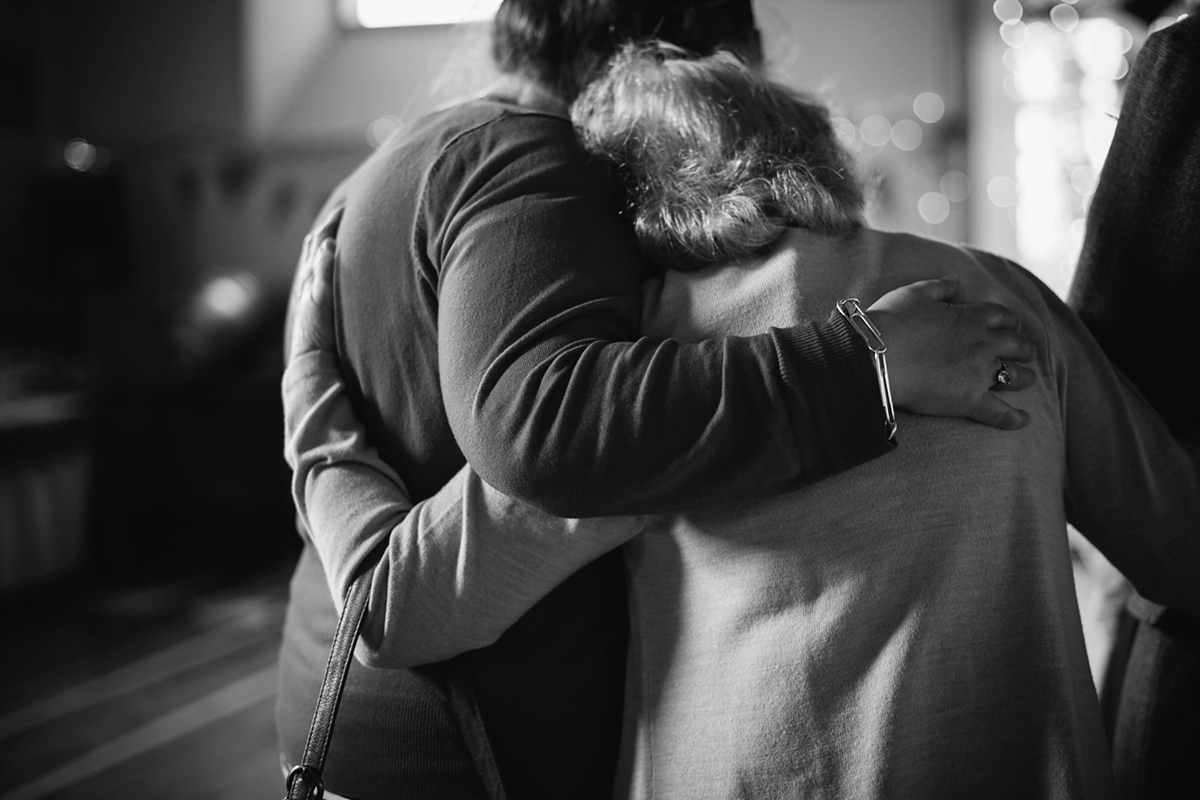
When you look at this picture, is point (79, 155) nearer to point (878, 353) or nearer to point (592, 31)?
point (592, 31)

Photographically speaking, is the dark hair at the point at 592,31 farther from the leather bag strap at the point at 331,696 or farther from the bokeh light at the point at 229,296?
the bokeh light at the point at 229,296

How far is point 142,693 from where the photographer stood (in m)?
2.72

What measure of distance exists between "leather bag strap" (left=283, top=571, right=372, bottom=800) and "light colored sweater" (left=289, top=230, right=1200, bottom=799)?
0.03m

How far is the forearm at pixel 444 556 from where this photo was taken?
0.71 m

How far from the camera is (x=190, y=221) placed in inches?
198

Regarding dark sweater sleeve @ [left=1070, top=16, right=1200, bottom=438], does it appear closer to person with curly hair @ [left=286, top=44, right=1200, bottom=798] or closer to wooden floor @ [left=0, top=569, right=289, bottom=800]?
person with curly hair @ [left=286, top=44, right=1200, bottom=798]

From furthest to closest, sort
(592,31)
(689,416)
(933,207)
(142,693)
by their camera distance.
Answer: (933,207), (142,693), (592,31), (689,416)

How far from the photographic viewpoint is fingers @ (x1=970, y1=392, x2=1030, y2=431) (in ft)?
2.22

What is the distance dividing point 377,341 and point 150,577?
11.2ft

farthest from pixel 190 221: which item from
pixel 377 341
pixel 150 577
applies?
pixel 377 341

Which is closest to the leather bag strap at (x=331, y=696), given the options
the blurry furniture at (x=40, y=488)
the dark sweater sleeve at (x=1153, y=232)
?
the dark sweater sleeve at (x=1153, y=232)

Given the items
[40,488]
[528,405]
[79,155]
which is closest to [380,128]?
[79,155]

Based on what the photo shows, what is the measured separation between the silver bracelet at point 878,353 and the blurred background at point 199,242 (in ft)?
5.21

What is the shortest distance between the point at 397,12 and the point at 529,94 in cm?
465
